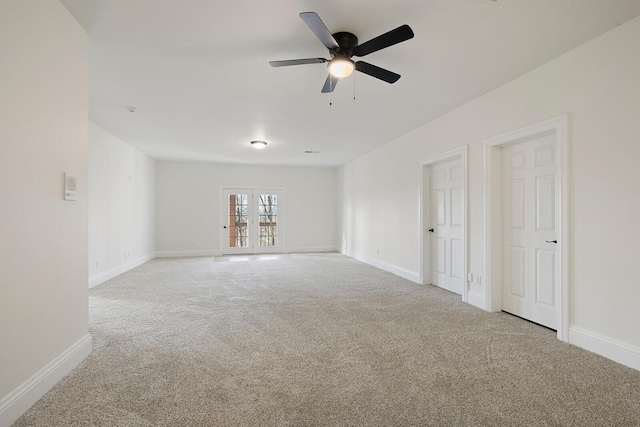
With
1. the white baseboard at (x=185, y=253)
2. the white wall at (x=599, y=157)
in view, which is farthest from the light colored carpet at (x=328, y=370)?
the white baseboard at (x=185, y=253)

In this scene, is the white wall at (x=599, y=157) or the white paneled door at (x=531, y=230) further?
the white paneled door at (x=531, y=230)

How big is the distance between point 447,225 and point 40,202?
15.6 feet

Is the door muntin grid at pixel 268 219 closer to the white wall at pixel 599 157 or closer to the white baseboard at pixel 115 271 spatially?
the white baseboard at pixel 115 271

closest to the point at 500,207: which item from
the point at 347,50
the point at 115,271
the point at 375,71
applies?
the point at 375,71

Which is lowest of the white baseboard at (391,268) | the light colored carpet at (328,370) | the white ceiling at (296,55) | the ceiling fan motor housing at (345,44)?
the light colored carpet at (328,370)

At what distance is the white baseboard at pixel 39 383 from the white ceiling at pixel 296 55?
8.27 ft

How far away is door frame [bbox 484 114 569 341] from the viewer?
293 cm

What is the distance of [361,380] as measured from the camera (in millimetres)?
2229

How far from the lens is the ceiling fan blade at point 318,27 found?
6.54 ft

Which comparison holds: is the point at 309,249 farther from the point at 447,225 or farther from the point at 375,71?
the point at 375,71

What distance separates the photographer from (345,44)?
262 centimetres

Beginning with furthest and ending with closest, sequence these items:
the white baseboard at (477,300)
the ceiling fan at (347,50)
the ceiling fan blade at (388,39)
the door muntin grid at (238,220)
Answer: the door muntin grid at (238,220) → the white baseboard at (477,300) → the ceiling fan at (347,50) → the ceiling fan blade at (388,39)

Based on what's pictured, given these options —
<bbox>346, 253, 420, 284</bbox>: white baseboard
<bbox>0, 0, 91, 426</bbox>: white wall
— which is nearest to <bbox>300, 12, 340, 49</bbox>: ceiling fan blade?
<bbox>0, 0, 91, 426</bbox>: white wall

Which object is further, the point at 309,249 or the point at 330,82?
the point at 309,249
